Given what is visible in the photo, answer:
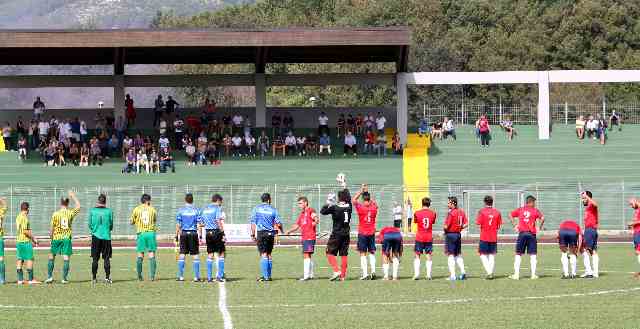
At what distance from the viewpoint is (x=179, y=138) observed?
52.8 metres

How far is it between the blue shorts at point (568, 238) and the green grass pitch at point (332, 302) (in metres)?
0.94

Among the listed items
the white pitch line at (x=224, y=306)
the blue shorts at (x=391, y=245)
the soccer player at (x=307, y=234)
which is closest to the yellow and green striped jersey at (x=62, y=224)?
the white pitch line at (x=224, y=306)

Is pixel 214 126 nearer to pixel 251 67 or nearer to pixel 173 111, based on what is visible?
pixel 173 111

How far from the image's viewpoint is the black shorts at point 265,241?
24703mm

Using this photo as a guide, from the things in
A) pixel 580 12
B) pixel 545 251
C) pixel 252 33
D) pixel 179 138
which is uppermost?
pixel 580 12

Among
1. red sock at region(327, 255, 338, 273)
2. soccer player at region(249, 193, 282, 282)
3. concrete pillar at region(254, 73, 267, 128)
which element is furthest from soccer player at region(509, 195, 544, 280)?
concrete pillar at region(254, 73, 267, 128)

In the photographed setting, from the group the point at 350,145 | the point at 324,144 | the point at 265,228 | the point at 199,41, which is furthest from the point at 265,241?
the point at 324,144

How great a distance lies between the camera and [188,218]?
81.5ft

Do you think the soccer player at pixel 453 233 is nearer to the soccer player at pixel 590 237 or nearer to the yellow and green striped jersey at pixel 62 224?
the soccer player at pixel 590 237

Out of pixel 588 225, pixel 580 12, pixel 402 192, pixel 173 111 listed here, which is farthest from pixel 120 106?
pixel 580 12

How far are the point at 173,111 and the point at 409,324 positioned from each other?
3919 centimetres

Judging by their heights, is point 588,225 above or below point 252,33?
below

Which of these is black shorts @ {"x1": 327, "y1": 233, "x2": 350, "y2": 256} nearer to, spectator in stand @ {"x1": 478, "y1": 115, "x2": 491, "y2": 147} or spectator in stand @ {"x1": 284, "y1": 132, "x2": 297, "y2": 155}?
spectator in stand @ {"x1": 284, "y1": 132, "x2": 297, "y2": 155}

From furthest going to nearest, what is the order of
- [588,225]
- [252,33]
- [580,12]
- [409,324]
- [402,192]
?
[580,12]
[252,33]
[402,192]
[588,225]
[409,324]
